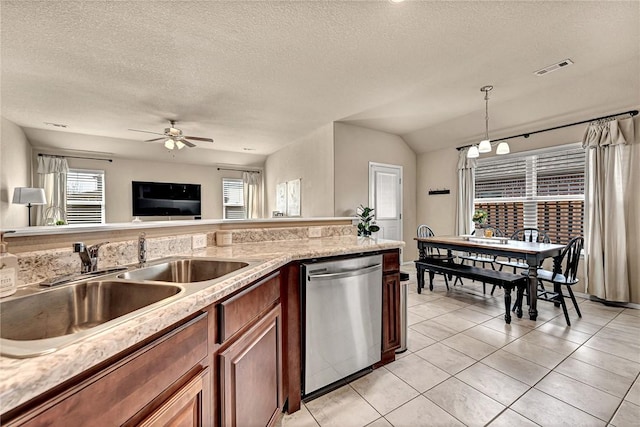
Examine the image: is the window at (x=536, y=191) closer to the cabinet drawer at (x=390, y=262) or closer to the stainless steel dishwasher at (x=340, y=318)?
the cabinet drawer at (x=390, y=262)

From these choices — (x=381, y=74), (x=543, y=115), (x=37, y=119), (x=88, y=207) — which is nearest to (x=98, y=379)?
(x=381, y=74)

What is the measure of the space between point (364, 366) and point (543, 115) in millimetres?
4111

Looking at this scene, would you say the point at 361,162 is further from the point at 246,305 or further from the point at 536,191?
the point at 246,305

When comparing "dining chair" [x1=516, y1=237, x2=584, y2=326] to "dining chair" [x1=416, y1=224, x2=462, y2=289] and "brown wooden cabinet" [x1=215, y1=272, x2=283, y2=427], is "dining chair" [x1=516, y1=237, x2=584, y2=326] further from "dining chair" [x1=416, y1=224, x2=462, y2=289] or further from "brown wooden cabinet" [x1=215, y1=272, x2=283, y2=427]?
"brown wooden cabinet" [x1=215, y1=272, x2=283, y2=427]

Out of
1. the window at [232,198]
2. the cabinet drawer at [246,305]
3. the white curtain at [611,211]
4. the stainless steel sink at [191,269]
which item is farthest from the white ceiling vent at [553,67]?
the window at [232,198]

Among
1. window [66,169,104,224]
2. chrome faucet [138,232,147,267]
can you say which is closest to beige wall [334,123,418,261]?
chrome faucet [138,232,147,267]

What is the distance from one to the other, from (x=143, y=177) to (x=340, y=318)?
624 cm

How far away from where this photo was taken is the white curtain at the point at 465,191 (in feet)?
15.6

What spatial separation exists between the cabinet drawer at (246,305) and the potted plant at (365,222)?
2907 millimetres

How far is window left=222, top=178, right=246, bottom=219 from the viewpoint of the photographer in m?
7.09

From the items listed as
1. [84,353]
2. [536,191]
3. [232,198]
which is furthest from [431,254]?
[232,198]

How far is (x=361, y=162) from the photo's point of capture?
4820 mm

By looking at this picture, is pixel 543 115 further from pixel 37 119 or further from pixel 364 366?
pixel 37 119

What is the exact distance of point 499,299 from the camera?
3.49 meters
